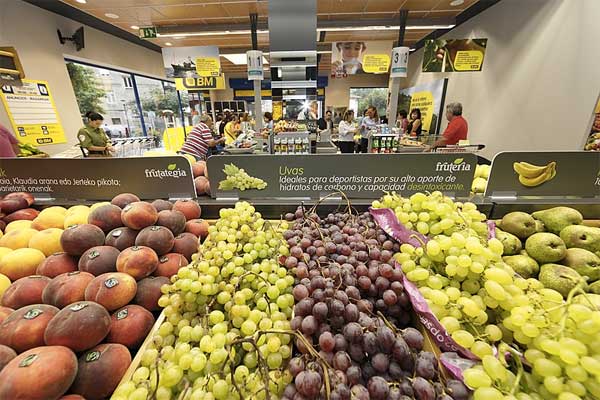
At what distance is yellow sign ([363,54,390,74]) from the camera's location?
19.7ft

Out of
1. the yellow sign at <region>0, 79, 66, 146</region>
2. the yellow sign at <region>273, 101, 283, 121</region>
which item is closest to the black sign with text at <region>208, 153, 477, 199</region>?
the yellow sign at <region>273, 101, 283, 121</region>

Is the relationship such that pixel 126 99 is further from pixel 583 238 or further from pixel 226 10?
pixel 583 238

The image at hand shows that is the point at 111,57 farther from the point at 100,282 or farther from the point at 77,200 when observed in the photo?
the point at 100,282

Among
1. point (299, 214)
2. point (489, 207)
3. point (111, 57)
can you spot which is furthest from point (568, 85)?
point (111, 57)

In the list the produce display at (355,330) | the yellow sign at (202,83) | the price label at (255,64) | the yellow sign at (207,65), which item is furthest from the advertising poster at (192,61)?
the produce display at (355,330)

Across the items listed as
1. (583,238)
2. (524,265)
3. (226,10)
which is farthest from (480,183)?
(226,10)

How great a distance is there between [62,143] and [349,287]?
6923mm

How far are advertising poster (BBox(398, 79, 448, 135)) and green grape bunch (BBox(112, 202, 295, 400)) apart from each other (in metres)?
8.71

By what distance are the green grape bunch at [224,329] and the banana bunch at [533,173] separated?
1282mm

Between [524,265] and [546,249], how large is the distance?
11cm

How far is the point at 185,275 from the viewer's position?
0.78 meters

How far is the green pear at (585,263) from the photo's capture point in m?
0.89

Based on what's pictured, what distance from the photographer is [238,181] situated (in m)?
1.41

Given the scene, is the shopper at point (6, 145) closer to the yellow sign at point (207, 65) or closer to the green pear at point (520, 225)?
the yellow sign at point (207, 65)
